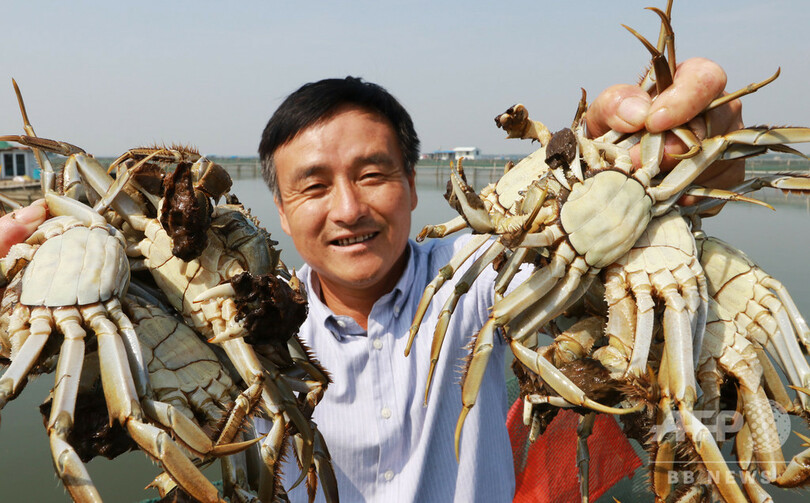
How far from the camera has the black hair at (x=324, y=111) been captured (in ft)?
7.51

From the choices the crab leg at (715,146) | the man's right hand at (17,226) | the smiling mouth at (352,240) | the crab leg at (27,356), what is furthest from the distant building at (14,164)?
the crab leg at (715,146)

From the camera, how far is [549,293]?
169cm

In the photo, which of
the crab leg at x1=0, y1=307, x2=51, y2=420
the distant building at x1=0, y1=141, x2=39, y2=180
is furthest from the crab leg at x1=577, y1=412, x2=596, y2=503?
the distant building at x1=0, y1=141, x2=39, y2=180

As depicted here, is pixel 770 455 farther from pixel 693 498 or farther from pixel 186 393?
pixel 186 393

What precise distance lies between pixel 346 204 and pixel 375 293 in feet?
2.25

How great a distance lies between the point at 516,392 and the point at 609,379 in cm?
296

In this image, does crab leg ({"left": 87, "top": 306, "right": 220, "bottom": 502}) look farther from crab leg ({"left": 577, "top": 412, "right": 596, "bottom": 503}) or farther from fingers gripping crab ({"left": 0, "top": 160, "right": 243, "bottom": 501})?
crab leg ({"left": 577, "top": 412, "right": 596, "bottom": 503})

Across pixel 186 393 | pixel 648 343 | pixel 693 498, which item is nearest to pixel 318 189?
pixel 186 393

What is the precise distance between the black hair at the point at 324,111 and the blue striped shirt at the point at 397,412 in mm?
645

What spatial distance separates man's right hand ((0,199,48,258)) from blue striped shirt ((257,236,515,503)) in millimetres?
1261

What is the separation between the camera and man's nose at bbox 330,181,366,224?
2.15 metres

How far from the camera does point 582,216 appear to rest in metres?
1.62

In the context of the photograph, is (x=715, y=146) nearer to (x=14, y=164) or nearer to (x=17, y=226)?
(x=17, y=226)

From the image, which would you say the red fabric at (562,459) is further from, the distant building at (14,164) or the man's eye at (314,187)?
the distant building at (14,164)
